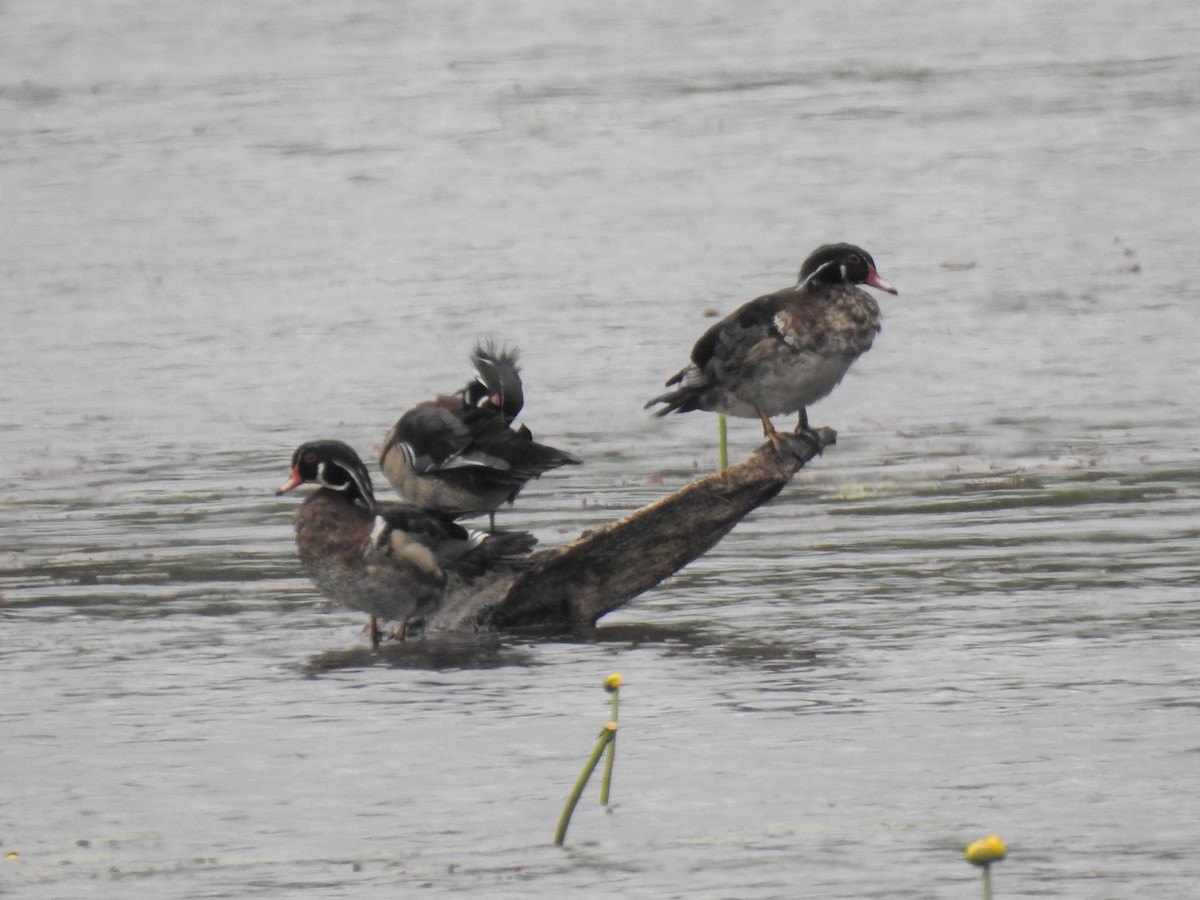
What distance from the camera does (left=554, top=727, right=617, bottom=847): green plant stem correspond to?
17.8ft

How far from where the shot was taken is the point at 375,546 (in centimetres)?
868

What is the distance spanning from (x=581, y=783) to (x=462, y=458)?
15.0 ft

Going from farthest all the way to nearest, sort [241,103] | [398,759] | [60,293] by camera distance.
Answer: [241,103] < [60,293] < [398,759]

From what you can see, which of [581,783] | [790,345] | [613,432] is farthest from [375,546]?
[613,432]

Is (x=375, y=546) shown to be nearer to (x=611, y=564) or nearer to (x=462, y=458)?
(x=611, y=564)

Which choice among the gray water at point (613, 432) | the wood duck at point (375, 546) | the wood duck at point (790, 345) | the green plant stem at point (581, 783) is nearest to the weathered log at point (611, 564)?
the wood duck at point (375, 546)

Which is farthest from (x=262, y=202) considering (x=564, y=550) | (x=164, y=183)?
(x=564, y=550)

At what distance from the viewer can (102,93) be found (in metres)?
24.2

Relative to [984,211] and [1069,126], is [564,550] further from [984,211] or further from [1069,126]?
[1069,126]

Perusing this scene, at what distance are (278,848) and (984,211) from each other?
1264 cm

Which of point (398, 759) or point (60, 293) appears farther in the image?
point (60, 293)

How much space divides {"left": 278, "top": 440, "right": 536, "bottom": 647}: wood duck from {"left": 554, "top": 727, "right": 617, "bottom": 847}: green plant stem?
255cm

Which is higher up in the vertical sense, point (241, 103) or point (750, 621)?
point (241, 103)

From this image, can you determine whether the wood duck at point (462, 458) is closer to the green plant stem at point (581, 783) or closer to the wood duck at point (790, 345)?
the wood duck at point (790, 345)
